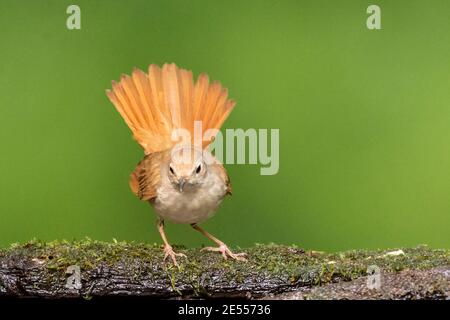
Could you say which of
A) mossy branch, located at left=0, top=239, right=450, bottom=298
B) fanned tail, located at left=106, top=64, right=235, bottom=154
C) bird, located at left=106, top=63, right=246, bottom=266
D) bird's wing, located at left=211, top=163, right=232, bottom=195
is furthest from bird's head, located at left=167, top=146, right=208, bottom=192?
mossy branch, located at left=0, top=239, right=450, bottom=298

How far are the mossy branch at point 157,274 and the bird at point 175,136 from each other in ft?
1.43

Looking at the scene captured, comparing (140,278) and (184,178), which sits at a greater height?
(184,178)

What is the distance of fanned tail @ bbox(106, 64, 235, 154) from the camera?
12.1ft

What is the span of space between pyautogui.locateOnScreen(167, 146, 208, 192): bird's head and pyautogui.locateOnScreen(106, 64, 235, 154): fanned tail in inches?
10.3

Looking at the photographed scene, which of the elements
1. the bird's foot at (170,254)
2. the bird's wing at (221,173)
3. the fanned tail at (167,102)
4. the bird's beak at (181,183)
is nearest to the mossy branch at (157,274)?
the bird's foot at (170,254)

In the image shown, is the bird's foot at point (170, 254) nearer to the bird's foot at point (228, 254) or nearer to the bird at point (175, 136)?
the bird's foot at point (228, 254)

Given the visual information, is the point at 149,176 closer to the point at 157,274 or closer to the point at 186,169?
the point at 186,169

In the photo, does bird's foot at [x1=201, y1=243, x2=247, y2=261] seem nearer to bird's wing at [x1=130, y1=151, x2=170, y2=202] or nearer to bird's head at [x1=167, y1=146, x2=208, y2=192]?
bird's head at [x1=167, y1=146, x2=208, y2=192]

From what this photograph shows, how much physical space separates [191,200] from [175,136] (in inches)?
17.9

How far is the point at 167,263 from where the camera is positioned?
2.98 meters
